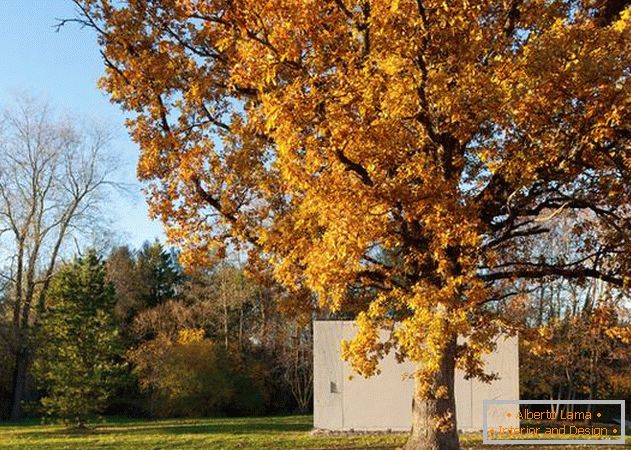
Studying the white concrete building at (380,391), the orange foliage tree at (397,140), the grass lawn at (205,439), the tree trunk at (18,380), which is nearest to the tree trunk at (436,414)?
the orange foliage tree at (397,140)

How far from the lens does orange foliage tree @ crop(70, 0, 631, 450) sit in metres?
6.94

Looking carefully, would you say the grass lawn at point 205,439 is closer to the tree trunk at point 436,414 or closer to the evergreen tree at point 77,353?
the evergreen tree at point 77,353

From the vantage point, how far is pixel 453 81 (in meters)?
7.30

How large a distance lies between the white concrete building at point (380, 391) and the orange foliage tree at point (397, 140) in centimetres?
610

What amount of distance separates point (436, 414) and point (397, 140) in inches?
165

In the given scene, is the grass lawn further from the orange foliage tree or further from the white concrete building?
the orange foliage tree

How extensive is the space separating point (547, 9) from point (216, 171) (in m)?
4.95

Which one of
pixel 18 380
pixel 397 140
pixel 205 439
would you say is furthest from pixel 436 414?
pixel 18 380

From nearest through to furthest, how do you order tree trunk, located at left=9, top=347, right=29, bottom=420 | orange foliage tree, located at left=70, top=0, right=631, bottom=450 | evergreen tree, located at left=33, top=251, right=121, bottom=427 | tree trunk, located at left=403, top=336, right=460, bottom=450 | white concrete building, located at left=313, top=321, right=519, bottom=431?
orange foliage tree, located at left=70, top=0, right=631, bottom=450, tree trunk, located at left=403, top=336, right=460, bottom=450, white concrete building, located at left=313, top=321, right=519, bottom=431, evergreen tree, located at left=33, top=251, right=121, bottom=427, tree trunk, located at left=9, top=347, right=29, bottom=420

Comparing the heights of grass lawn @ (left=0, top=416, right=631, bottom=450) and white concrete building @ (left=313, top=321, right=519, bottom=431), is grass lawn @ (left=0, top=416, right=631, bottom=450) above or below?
below

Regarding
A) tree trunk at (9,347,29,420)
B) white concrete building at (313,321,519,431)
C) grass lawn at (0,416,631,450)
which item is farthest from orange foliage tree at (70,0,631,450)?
tree trunk at (9,347,29,420)

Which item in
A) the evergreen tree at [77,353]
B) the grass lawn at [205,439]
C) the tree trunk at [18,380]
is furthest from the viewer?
the tree trunk at [18,380]

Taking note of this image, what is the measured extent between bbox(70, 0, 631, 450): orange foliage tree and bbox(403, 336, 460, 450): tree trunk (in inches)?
1.1

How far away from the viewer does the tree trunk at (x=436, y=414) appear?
9.04 m
